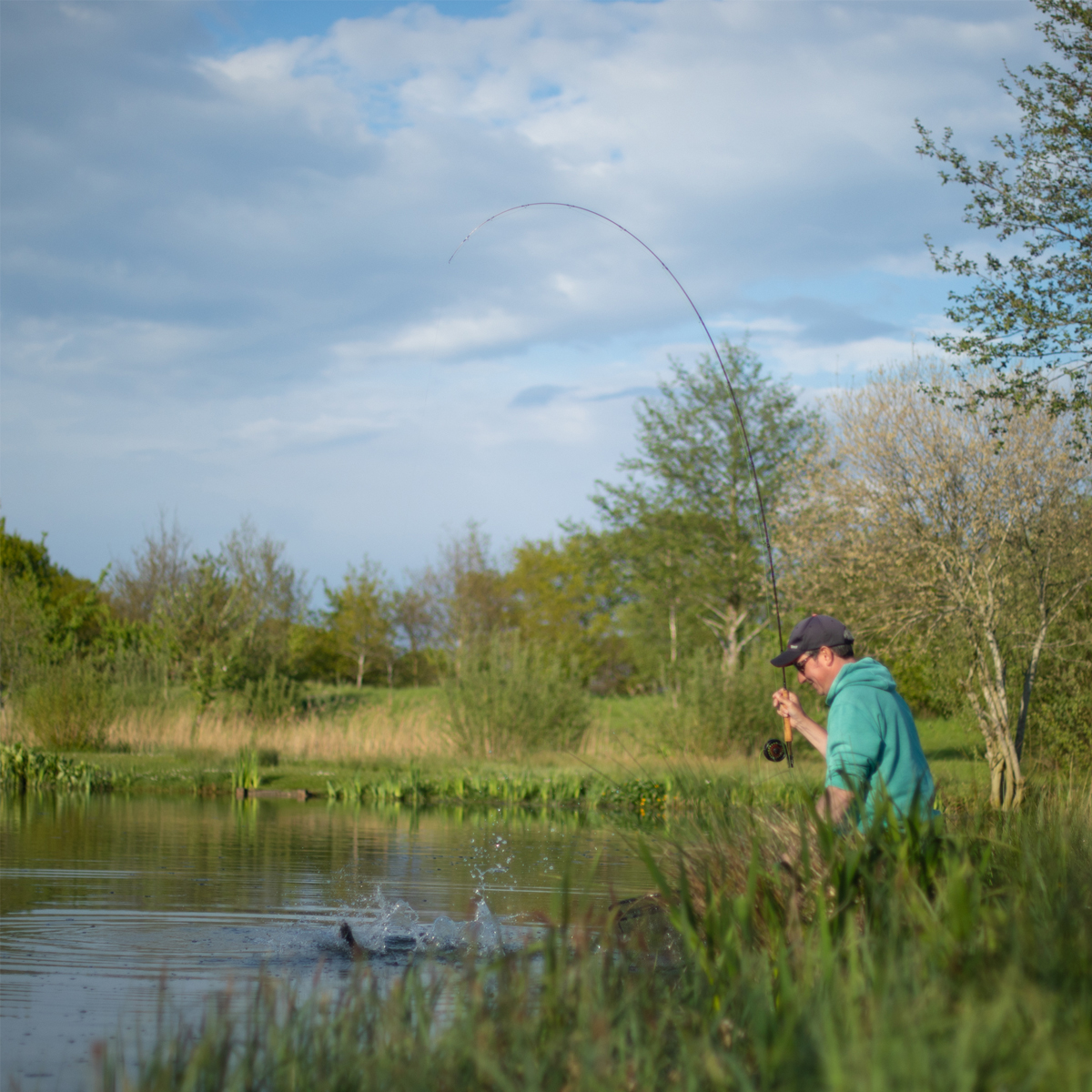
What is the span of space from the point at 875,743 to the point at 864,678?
313 millimetres

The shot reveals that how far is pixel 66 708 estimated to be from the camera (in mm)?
21328

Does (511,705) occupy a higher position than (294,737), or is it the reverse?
(511,705)

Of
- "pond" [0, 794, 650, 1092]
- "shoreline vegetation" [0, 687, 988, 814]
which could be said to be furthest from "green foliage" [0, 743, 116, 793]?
"pond" [0, 794, 650, 1092]

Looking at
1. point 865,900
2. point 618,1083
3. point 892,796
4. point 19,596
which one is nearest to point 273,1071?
point 618,1083

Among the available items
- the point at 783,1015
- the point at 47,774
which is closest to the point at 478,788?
the point at 47,774

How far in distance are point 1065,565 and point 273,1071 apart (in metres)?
15.4

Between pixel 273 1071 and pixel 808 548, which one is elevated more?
pixel 808 548

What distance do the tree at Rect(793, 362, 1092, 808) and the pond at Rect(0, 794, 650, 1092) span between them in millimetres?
5730

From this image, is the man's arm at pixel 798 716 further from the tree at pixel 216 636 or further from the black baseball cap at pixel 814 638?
the tree at pixel 216 636

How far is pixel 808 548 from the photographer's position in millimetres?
20000

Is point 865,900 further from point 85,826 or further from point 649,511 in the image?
point 649,511

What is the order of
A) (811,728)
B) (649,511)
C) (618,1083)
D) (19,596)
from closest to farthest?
(618,1083) < (811,728) < (19,596) < (649,511)

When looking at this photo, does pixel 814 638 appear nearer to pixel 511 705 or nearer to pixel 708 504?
pixel 511 705

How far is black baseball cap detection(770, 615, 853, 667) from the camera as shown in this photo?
5.88m
